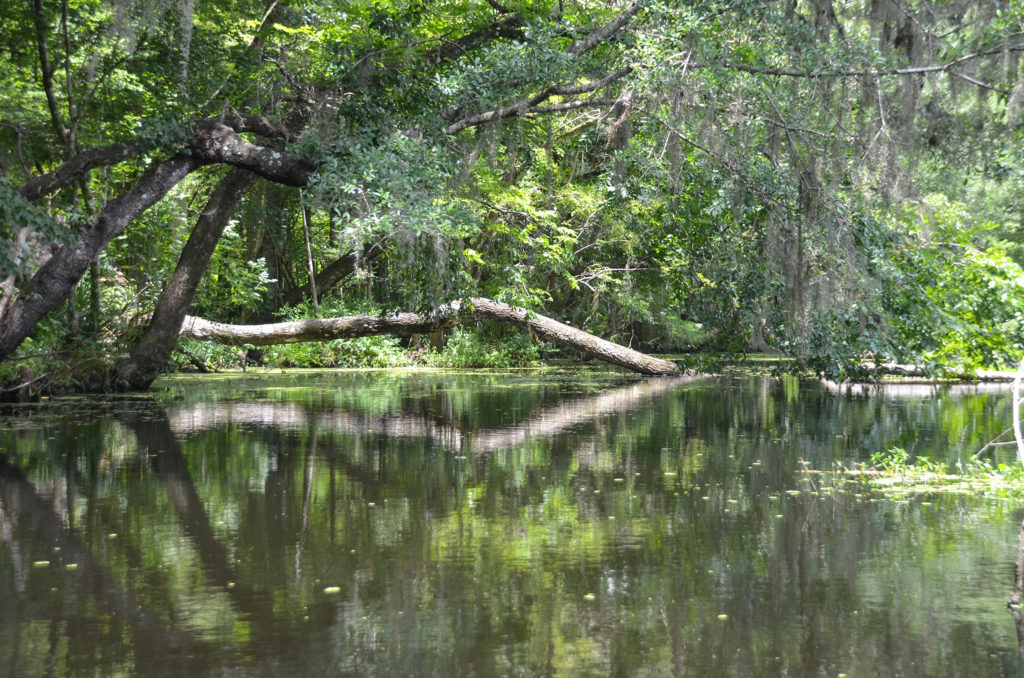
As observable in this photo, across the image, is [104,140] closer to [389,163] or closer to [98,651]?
[389,163]

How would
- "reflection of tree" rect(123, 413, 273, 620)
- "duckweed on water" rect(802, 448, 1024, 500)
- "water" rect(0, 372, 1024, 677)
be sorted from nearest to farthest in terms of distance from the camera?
1. "water" rect(0, 372, 1024, 677)
2. "reflection of tree" rect(123, 413, 273, 620)
3. "duckweed on water" rect(802, 448, 1024, 500)

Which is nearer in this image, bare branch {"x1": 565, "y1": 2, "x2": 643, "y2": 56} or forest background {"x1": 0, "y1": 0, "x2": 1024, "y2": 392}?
forest background {"x1": 0, "y1": 0, "x2": 1024, "y2": 392}

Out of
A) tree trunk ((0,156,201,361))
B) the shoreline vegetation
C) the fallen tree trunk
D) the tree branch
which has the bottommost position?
the shoreline vegetation

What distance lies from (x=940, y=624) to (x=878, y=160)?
6.93m

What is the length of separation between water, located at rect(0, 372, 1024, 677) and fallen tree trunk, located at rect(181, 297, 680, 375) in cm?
622

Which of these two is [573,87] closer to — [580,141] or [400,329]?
[580,141]

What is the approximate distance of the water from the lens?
3328 millimetres

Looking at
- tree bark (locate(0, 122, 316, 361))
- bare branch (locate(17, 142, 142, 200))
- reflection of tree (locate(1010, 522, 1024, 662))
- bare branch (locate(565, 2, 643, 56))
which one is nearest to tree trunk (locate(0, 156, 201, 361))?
tree bark (locate(0, 122, 316, 361))

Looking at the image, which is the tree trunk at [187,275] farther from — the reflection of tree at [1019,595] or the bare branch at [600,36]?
→ the reflection of tree at [1019,595]

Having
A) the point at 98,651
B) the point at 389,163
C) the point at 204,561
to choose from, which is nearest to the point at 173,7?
the point at 389,163

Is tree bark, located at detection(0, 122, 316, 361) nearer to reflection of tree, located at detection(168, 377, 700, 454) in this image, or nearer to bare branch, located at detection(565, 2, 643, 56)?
reflection of tree, located at detection(168, 377, 700, 454)

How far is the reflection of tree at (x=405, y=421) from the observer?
9630mm

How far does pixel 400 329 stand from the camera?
1623 cm

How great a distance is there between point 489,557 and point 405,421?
6680 mm
